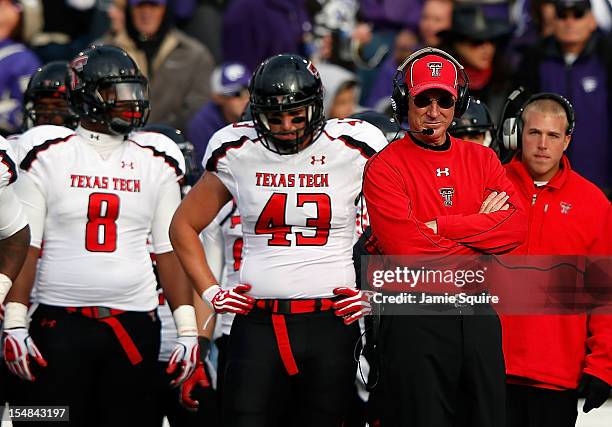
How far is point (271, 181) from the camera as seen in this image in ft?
18.6

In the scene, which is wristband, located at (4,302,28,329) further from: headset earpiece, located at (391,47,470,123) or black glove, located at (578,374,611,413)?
black glove, located at (578,374,611,413)

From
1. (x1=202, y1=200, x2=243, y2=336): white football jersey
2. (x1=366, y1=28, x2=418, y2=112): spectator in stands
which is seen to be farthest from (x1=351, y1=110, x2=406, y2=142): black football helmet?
(x1=366, y1=28, x2=418, y2=112): spectator in stands

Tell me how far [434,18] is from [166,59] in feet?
6.44

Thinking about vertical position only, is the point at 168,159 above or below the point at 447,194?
above

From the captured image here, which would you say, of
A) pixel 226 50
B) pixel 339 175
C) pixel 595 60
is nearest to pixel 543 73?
pixel 595 60

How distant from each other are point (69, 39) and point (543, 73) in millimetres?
3752

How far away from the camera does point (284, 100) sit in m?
5.62

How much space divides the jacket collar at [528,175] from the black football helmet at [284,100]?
957 millimetres

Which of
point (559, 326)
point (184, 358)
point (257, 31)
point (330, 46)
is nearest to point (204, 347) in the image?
point (184, 358)

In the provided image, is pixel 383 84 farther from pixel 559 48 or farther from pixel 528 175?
pixel 528 175

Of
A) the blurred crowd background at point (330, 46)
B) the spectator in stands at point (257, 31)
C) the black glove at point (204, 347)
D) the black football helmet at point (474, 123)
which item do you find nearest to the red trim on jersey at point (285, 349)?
the black glove at point (204, 347)

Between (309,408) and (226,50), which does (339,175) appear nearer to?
(309,408)

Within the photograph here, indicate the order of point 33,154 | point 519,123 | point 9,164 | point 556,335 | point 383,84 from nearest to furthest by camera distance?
point 9,164 < point 556,335 < point 33,154 < point 519,123 < point 383,84

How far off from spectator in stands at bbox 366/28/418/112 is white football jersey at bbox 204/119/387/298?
4317mm
